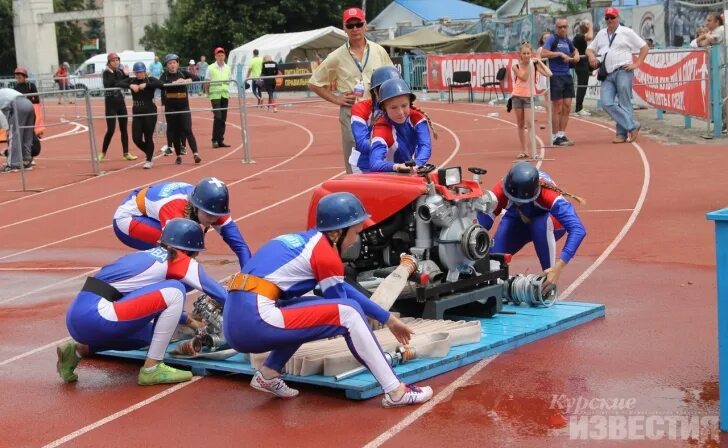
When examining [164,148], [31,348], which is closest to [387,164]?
[31,348]

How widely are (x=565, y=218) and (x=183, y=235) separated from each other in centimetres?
276

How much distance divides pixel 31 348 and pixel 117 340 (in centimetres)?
146

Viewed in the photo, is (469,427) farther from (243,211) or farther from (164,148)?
(164,148)

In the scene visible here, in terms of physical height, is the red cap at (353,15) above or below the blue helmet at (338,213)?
above

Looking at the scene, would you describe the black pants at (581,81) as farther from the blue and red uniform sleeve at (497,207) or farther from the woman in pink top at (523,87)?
the blue and red uniform sleeve at (497,207)

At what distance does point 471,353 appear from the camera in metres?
6.64

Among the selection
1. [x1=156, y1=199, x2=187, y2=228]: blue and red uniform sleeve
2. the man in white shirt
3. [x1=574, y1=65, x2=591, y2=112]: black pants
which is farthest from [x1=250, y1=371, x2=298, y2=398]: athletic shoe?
[x1=574, y1=65, x2=591, y2=112]: black pants

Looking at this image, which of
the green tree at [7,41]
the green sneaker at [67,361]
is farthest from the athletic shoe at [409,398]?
the green tree at [7,41]

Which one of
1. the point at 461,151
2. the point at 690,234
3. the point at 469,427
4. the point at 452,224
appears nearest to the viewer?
the point at 469,427

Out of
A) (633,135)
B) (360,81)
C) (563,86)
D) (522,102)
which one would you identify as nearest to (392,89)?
(360,81)

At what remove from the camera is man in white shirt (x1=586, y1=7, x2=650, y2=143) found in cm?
1733

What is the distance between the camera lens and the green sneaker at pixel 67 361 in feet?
22.4

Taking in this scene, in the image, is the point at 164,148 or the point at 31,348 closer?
the point at 31,348

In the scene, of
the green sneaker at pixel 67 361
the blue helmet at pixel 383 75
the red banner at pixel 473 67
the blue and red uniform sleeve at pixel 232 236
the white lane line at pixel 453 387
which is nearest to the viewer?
the white lane line at pixel 453 387
